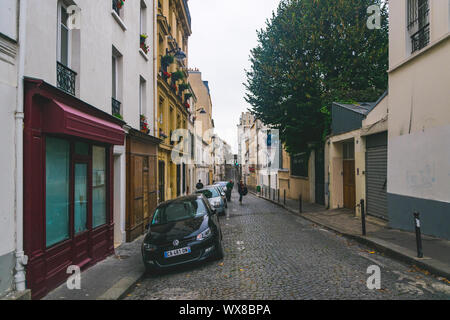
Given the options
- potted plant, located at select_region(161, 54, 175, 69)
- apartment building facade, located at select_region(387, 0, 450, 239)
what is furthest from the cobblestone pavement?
potted plant, located at select_region(161, 54, 175, 69)

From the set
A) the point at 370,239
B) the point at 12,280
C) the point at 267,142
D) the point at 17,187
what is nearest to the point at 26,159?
the point at 17,187

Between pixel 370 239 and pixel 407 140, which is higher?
pixel 407 140

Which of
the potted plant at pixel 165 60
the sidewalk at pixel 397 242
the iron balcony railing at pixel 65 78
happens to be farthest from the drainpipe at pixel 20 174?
the potted plant at pixel 165 60

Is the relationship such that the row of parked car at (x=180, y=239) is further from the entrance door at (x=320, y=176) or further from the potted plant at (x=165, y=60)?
the entrance door at (x=320, y=176)

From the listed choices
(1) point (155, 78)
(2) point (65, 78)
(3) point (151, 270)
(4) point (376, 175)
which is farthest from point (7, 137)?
(4) point (376, 175)

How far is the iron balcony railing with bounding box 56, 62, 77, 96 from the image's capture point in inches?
248

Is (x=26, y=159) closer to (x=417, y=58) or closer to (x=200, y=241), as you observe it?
(x=200, y=241)

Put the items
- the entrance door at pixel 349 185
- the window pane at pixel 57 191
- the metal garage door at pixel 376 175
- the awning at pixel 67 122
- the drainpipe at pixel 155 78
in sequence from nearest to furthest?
the awning at pixel 67 122
the window pane at pixel 57 191
the metal garage door at pixel 376 175
the drainpipe at pixel 155 78
the entrance door at pixel 349 185

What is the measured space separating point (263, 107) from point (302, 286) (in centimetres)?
1435

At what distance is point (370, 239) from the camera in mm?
8602

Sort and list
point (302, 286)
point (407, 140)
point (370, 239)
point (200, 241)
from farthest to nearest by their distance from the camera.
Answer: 1. point (407, 140)
2. point (370, 239)
3. point (200, 241)
4. point (302, 286)

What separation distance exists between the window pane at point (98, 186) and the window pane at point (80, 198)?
536 mm

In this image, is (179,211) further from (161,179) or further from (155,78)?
(161,179)

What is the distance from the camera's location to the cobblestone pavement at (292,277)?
502 cm
